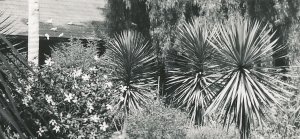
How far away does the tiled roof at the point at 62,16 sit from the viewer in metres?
14.5

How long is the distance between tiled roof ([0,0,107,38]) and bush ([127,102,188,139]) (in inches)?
213

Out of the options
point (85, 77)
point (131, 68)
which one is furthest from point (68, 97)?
point (131, 68)

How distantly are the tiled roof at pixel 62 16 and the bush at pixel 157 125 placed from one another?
17.8 feet

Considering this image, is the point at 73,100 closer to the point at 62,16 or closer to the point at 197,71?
the point at 197,71

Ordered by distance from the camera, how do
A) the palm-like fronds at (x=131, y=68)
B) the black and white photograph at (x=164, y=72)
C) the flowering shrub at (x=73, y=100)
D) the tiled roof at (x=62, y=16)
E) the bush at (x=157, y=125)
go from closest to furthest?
the flowering shrub at (x=73, y=100)
the black and white photograph at (x=164, y=72)
the bush at (x=157, y=125)
the palm-like fronds at (x=131, y=68)
the tiled roof at (x=62, y=16)

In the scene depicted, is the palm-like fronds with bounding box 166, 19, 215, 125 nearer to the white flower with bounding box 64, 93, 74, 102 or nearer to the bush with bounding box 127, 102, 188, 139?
the bush with bounding box 127, 102, 188, 139

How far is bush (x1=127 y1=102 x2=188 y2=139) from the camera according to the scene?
855cm

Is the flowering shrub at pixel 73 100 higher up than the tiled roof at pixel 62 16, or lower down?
lower down

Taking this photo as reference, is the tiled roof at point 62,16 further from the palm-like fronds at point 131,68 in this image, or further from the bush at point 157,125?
the bush at point 157,125

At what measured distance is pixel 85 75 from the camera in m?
6.95

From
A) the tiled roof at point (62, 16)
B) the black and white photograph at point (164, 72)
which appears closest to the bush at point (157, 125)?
the black and white photograph at point (164, 72)

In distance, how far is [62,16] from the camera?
1620 centimetres

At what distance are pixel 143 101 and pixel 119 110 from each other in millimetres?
667

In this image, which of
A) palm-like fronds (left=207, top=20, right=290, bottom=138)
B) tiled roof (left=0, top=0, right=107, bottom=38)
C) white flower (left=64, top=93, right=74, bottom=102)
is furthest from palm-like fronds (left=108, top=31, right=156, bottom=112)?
white flower (left=64, top=93, right=74, bottom=102)
